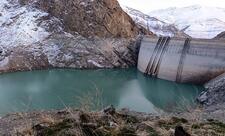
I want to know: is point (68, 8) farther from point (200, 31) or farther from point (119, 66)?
point (200, 31)

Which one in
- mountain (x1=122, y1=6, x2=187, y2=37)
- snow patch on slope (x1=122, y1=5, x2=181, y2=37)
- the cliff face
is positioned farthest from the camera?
mountain (x1=122, y1=6, x2=187, y2=37)

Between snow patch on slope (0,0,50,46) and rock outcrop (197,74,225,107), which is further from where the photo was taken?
snow patch on slope (0,0,50,46)

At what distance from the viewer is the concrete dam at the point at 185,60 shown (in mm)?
33281

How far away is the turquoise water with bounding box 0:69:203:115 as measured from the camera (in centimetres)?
2311

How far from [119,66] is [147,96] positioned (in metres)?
21.2

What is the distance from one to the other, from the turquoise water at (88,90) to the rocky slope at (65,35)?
3.47 meters

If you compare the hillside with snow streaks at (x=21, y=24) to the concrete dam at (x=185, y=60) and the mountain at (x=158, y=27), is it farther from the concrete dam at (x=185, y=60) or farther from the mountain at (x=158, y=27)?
the mountain at (x=158, y=27)

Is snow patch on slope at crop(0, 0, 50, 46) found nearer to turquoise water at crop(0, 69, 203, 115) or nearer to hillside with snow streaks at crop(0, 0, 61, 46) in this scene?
hillside with snow streaks at crop(0, 0, 61, 46)

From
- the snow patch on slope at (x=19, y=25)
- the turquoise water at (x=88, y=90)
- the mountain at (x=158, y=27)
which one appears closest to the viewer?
the turquoise water at (x=88, y=90)

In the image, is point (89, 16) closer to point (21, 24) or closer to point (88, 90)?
point (21, 24)

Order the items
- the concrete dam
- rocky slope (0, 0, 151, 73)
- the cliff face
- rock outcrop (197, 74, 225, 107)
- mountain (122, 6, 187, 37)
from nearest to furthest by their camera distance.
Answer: rock outcrop (197, 74, 225, 107), the concrete dam, rocky slope (0, 0, 151, 73), the cliff face, mountain (122, 6, 187, 37)

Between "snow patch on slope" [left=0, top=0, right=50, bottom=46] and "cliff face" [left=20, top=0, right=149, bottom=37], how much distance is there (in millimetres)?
1463

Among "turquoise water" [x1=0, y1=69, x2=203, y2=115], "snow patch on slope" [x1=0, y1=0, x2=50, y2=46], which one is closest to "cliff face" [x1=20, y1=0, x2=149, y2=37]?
"snow patch on slope" [x1=0, y1=0, x2=50, y2=46]

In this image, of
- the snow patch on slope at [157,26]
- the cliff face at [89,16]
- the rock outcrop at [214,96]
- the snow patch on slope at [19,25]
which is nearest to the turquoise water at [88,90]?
the rock outcrop at [214,96]
